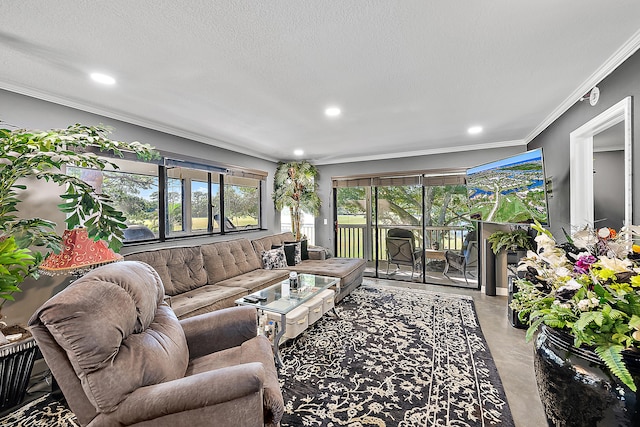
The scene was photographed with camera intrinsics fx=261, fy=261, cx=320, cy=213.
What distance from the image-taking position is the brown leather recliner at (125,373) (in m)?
1.05

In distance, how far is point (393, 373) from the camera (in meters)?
2.18

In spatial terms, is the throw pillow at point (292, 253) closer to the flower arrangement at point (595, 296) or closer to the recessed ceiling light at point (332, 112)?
the recessed ceiling light at point (332, 112)

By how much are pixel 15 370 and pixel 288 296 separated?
2028mm

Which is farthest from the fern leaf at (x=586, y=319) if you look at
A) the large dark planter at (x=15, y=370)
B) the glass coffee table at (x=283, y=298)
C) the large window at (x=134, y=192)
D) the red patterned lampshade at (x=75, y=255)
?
the large window at (x=134, y=192)

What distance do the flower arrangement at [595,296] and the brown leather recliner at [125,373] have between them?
1.26m

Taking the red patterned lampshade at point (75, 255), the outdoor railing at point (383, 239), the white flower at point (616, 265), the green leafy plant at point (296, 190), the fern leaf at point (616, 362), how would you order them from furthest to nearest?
the green leafy plant at point (296, 190), the outdoor railing at point (383, 239), the red patterned lampshade at point (75, 255), the white flower at point (616, 265), the fern leaf at point (616, 362)

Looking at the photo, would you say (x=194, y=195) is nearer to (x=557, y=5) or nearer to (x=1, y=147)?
(x=1, y=147)

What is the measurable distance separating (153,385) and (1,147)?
5.69 feet

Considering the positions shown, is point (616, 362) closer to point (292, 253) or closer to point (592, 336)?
point (592, 336)

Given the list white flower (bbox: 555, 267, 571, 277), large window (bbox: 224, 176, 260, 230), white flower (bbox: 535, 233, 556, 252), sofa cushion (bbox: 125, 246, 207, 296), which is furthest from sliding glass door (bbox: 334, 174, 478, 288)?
white flower (bbox: 555, 267, 571, 277)

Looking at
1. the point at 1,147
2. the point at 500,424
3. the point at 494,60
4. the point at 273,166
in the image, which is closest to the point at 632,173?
the point at 494,60

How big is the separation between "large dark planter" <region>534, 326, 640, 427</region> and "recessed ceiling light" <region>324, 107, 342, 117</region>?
97.8 inches

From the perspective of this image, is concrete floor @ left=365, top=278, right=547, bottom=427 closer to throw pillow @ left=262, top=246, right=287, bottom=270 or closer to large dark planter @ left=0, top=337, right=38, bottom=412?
throw pillow @ left=262, top=246, right=287, bottom=270

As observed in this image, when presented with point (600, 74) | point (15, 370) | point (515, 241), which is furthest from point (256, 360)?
point (515, 241)
